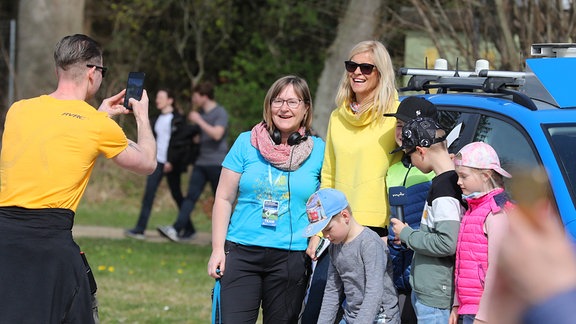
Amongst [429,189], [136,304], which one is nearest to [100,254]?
[136,304]

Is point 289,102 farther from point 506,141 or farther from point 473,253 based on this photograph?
point 473,253

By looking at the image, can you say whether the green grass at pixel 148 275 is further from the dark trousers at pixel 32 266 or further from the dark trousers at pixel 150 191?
the dark trousers at pixel 32 266

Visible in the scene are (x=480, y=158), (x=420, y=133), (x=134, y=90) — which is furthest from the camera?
(x=134, y=90)

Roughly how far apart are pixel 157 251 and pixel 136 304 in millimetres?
3412

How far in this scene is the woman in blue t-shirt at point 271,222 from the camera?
5539 mm

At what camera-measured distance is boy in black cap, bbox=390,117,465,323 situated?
15.6 ft

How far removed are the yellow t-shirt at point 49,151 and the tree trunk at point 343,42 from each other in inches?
379

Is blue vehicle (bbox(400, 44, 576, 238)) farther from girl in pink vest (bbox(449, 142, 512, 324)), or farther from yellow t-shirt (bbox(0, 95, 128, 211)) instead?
yellow t-shirt (bbox(0, 95, 128, 211))

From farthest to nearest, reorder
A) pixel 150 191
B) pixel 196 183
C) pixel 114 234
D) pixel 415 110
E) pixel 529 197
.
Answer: pixel 114 234
pixel 150 191
pixel 196 183
pixel 415 110
pixel 529 197

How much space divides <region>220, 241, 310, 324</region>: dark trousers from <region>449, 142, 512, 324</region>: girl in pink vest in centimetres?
116

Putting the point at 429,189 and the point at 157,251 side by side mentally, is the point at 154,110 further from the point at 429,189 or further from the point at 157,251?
the point at 429,189

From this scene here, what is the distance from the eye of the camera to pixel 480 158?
4.61m

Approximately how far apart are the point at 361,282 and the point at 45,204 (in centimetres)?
158

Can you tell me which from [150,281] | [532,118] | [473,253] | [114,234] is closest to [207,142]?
[114,234]
